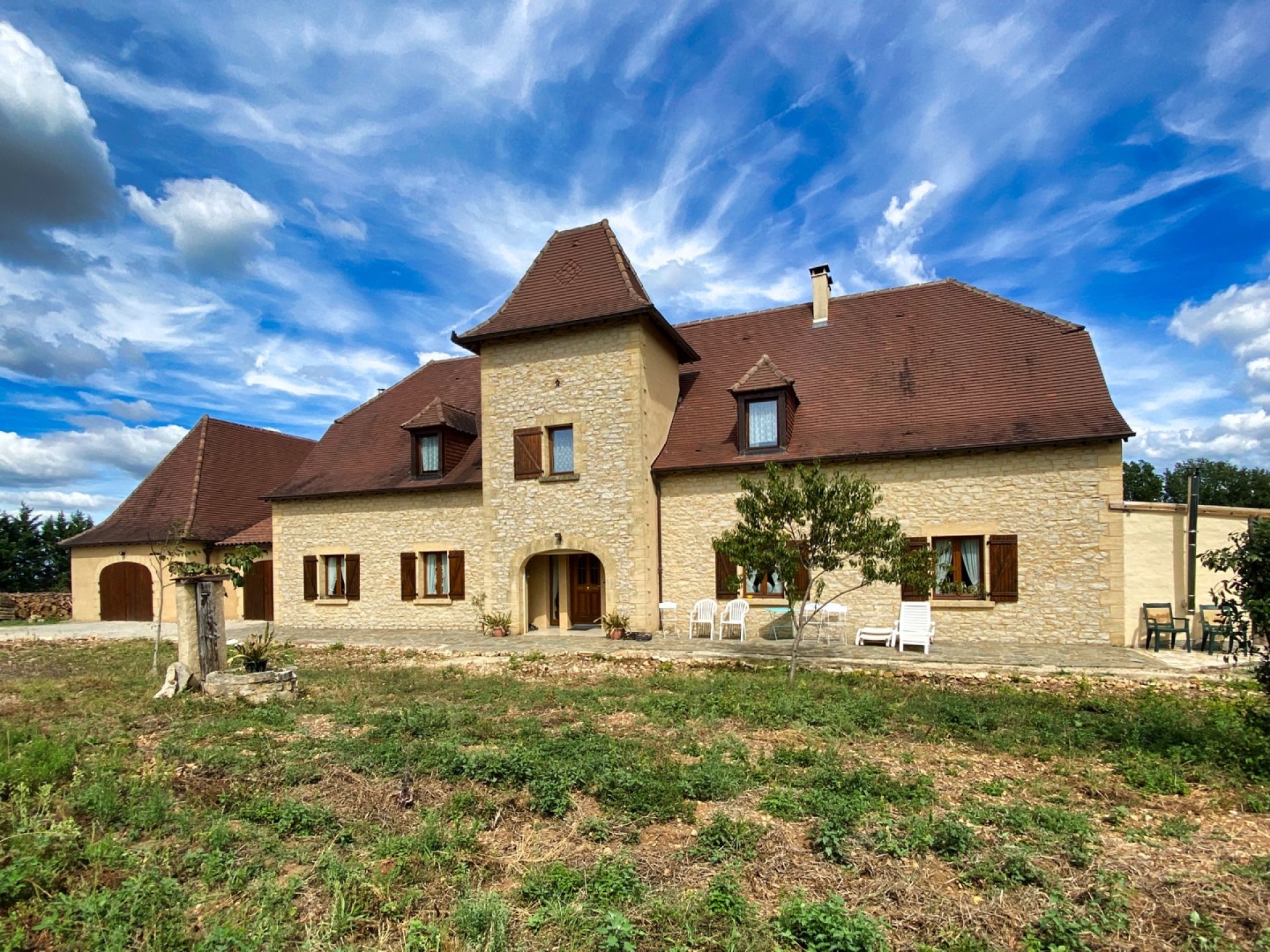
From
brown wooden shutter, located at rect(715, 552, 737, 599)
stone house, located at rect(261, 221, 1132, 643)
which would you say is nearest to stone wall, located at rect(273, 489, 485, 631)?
stone house, located at rect(261, 221, 1132, 643)

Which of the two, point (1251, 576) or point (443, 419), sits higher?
point (443, 419)

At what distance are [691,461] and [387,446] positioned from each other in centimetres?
961

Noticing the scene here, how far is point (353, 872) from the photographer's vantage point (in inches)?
169

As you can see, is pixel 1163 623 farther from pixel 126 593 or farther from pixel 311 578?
pixel 126 593

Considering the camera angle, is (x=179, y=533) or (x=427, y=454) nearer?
(x=427, y=454)

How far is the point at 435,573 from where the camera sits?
18297 millimetres

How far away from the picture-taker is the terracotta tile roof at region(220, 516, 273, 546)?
21.1m

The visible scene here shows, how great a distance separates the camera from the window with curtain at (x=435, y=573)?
18172 millimetres

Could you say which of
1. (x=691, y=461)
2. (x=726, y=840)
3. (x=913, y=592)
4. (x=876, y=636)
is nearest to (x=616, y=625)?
(x=691, y=461)

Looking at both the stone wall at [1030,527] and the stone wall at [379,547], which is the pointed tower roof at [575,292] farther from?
the stone wall at [1030,527]

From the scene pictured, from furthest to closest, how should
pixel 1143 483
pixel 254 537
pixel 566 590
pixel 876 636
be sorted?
pixel 1143 483 → pixel 254 537 → pixel 566 590 → pixel 876 636

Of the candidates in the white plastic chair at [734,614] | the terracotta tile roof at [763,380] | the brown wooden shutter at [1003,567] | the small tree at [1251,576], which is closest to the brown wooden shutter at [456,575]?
the white plastic chair at [734,614]

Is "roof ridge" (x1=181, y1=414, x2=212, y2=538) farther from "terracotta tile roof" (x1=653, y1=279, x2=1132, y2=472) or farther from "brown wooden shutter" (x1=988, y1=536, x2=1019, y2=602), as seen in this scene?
"brown wooden shutter" (x1=988, y1=536, x2=1019, y2=602)

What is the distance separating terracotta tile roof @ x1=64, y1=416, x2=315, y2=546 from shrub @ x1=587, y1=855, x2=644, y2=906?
2036 cm
